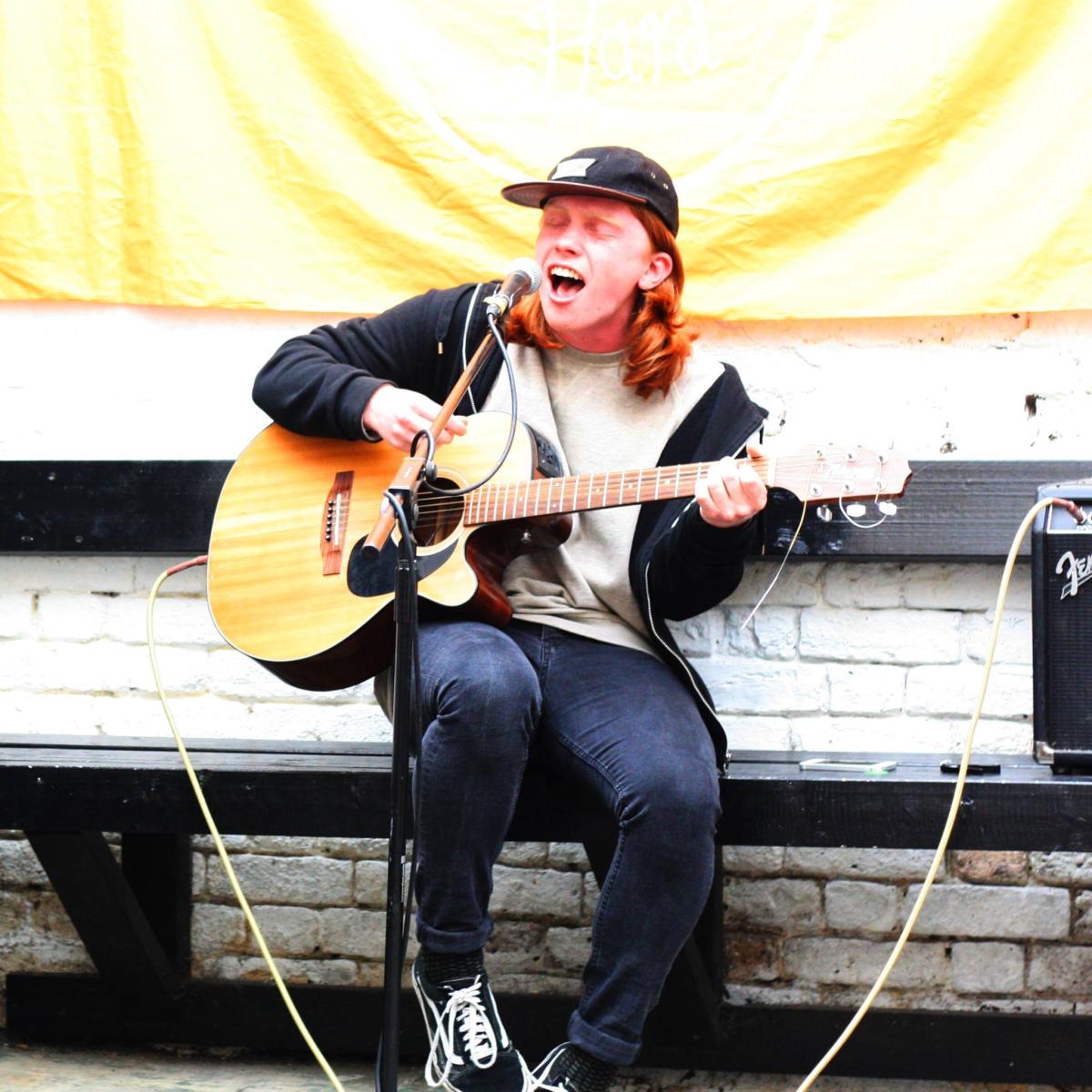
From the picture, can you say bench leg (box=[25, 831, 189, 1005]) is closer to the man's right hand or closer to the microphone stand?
the man's right hand

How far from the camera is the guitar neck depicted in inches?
87.1

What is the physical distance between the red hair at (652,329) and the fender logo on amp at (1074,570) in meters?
0.68

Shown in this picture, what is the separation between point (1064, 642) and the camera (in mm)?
2260

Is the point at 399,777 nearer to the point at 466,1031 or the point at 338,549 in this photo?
the point at 466,1031

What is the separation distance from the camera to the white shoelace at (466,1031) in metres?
2.09

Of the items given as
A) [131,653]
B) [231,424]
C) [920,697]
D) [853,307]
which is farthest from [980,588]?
[131,653]

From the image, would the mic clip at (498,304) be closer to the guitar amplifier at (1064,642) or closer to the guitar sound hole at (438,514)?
the guitar sound hole at (438,514)

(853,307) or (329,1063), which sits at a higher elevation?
(853,307)

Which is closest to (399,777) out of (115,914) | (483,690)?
(483,690)

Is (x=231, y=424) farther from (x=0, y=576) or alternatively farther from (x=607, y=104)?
(x=607, y=104)

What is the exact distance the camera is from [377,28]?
2.78 m

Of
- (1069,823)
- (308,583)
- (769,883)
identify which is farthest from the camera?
(769,883)

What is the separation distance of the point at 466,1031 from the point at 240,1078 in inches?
31.8

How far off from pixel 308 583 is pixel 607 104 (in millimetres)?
1065
